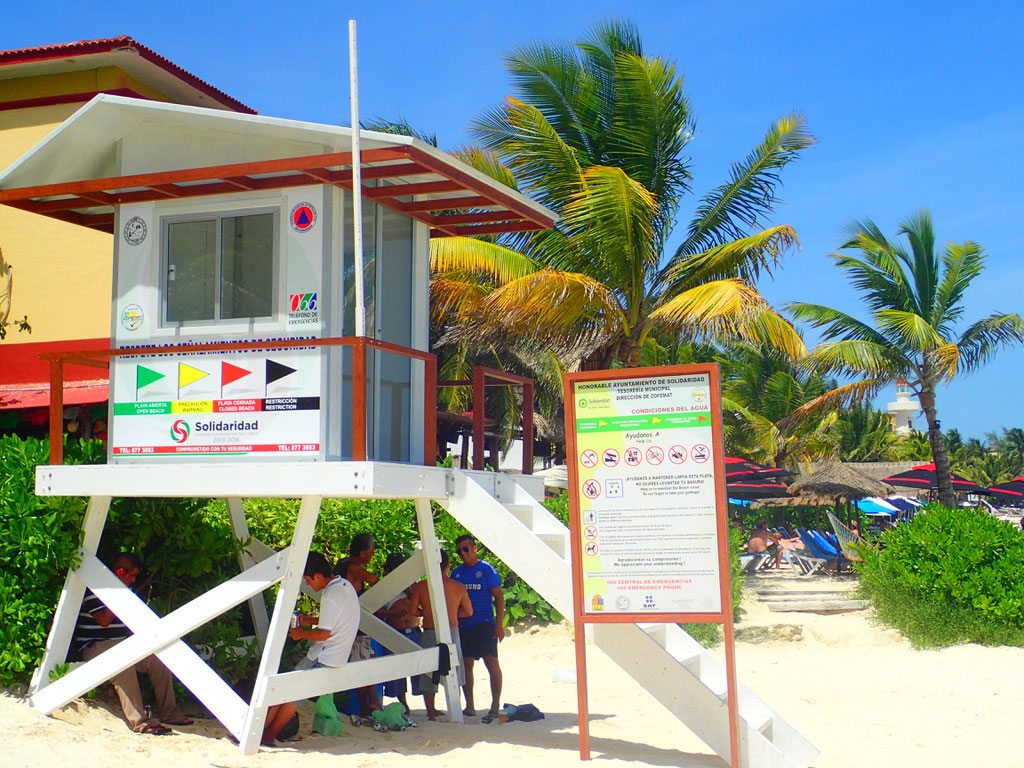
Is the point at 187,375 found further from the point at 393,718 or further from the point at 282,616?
the point at 393,718

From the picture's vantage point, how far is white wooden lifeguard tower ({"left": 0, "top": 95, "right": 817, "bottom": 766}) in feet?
25.1

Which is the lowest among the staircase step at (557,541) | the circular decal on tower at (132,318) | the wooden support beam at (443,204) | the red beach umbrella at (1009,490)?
the red beach umbrella at (1009,490)

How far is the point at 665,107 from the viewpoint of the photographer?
670 inches

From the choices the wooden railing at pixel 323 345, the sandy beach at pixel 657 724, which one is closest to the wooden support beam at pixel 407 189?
the wooden railing at pixel 323 345

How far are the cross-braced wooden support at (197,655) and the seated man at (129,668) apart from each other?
0.21 metres

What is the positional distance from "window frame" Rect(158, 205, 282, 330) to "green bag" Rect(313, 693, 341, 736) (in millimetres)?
3016

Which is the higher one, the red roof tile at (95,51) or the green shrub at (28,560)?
the red roof tile at (95,51)

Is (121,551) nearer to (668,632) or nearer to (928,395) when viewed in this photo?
(668,632)

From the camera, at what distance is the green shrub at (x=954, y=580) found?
44.0ft

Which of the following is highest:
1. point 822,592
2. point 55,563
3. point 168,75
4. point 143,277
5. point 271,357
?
point 168,75

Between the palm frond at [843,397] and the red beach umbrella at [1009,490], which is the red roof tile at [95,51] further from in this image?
the red beach umbrella at [1009,490]

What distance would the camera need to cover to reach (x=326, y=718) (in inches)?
333

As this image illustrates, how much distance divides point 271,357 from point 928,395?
1848 centimetres

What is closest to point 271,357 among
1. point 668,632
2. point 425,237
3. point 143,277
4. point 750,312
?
point 143,277
